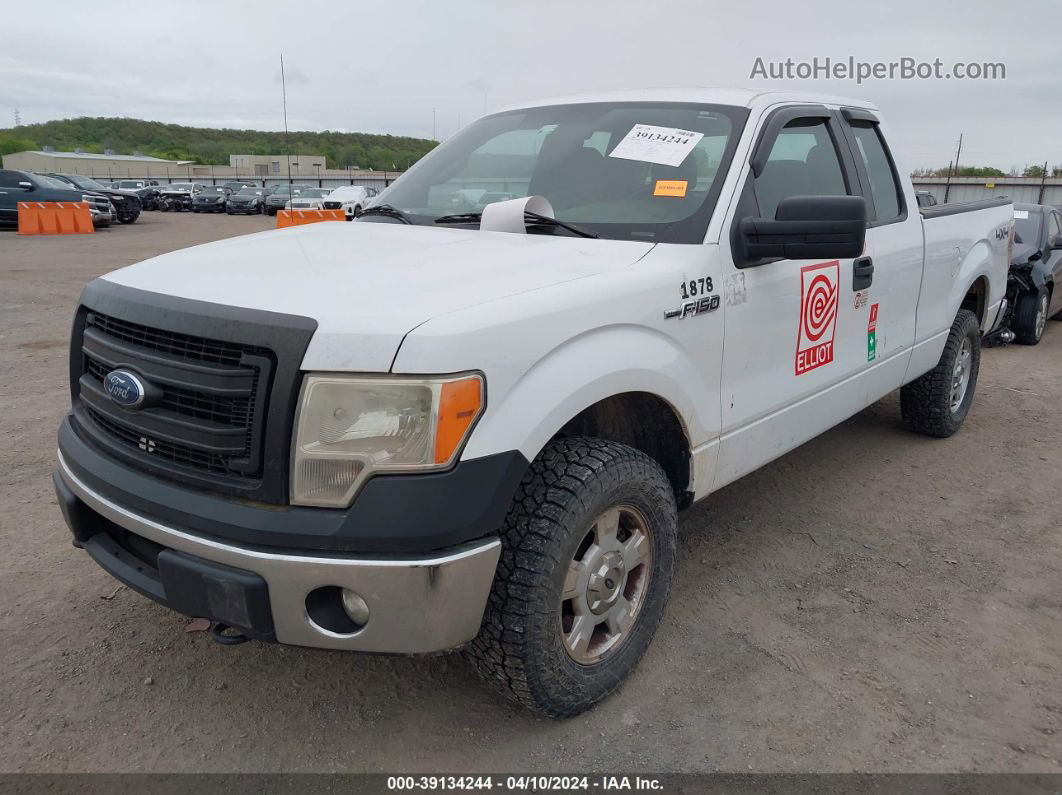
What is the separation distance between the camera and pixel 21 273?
12867mm

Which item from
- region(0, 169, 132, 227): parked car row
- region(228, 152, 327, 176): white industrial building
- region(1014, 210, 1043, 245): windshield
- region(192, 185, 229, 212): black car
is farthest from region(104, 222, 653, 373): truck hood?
region(228, 152, 327, 176): white industrial building

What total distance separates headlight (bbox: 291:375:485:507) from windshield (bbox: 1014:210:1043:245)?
8.95 meters

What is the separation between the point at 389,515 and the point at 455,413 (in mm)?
291

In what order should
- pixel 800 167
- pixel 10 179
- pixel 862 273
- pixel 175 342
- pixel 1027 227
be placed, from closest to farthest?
pixel 175 342 < pixel 800 167 < pixel 862 273 < pixel 1027 227 < pixel 10 179

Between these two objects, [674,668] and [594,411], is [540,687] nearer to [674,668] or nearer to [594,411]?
[674,668]

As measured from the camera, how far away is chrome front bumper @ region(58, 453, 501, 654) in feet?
6.80

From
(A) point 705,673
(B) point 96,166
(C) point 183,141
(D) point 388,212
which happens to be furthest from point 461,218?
(C) point 183,141

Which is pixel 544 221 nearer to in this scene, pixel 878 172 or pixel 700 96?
pixel 700 96

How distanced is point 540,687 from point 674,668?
2.19 feet

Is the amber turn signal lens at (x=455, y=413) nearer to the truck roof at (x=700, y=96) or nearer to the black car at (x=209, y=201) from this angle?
the truck roof at (x=700, y=96)

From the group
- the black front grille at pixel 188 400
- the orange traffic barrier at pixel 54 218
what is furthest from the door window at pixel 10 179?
the black front grille at pixel 188 400

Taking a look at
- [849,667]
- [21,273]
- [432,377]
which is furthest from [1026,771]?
[21,273]

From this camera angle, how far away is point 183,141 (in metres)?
137

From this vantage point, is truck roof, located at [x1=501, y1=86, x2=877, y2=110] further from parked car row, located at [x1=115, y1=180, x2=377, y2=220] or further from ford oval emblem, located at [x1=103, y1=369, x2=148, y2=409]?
parked car row, located at [x1=115, y1=180, x2=377, y2=220]
